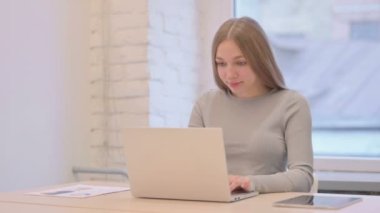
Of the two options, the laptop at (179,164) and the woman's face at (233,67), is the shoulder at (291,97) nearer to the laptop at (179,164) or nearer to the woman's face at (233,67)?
the woman's face at (233,67)

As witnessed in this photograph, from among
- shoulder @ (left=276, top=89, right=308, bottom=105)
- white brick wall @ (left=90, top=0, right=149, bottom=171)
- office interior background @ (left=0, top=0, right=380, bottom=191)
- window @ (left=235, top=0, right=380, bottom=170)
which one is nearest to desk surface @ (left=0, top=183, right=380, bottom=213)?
shoulder @ (left=276, top=89, right=308, bottom=105)

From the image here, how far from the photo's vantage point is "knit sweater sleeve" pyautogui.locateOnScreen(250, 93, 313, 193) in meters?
1.70

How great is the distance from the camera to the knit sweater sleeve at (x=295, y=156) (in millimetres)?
1696

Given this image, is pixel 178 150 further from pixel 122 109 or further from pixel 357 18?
pixel 357 18

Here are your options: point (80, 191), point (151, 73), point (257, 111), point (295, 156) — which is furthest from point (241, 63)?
point (151, 73)

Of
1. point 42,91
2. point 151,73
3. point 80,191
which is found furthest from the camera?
point 151,73

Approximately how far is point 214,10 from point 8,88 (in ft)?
3.61

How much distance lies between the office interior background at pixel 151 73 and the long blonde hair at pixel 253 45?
716 millimetres

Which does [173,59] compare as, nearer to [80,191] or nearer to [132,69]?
[132,69]

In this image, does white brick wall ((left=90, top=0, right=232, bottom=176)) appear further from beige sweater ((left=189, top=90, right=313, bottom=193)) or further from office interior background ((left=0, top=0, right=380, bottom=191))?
beige sweater ((left=189, top=90, right=313, bottom=193))

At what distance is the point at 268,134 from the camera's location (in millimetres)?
1940

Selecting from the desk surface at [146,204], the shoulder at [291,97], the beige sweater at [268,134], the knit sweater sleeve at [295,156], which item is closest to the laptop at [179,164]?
the desk surface at [146,204]

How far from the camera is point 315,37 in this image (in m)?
2.78

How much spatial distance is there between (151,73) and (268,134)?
83 cm
